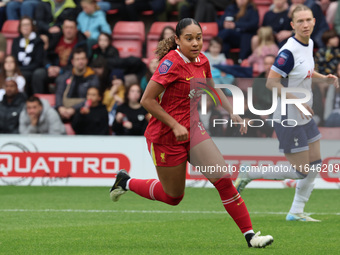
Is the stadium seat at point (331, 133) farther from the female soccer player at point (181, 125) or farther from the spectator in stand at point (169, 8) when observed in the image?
the female soccer player at point (181, 125)

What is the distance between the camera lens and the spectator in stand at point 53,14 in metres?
16.9

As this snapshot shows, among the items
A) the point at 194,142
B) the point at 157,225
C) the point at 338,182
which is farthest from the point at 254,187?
the point at 194,142

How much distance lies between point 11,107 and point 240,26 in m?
4.82

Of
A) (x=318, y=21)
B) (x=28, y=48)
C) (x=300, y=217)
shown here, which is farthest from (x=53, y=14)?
(x=300, y=217)

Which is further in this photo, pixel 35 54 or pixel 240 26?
pixel 35 54

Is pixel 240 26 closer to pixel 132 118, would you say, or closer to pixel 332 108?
pixel 332 108

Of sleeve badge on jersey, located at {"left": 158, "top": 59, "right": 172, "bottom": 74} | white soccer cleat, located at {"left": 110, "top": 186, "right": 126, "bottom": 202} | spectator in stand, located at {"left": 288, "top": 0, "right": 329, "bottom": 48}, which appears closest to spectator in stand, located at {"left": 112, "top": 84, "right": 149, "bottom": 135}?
spectator in stand, located at {"left": 288, "top": 0, "right": 329, "bottom": 48}

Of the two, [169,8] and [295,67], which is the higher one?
[295,67]

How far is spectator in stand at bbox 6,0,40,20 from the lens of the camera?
17.3m

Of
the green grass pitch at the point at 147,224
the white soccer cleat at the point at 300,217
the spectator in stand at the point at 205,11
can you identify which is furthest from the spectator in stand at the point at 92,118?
the white soccer cleat at the point at 300,217

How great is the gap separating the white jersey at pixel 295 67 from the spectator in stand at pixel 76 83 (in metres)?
6.76

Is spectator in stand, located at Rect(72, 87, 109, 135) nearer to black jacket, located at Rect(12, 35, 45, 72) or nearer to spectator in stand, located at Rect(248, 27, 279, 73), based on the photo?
black jacket, located at Rect(12, 35, 45, 72)

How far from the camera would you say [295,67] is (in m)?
8.62

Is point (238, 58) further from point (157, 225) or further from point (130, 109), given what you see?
point (157, 225)
